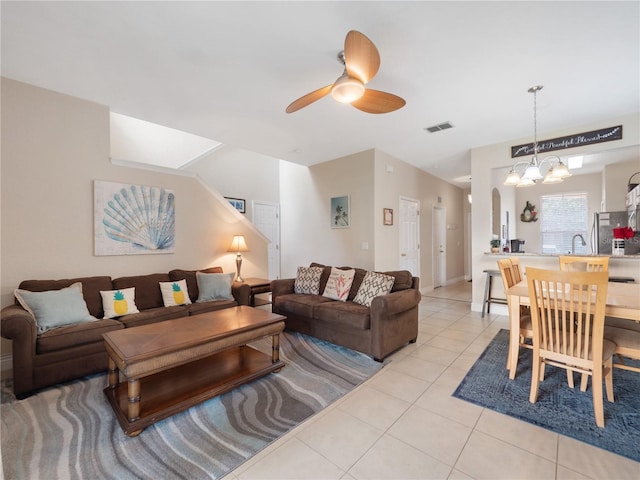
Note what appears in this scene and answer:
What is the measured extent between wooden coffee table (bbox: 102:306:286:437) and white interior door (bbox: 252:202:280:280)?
3615 millimetres

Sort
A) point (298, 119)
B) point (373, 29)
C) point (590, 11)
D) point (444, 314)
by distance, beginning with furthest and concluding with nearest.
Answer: point (444, 314)
point (298, 119)
point (373, 29)
point (590, 11)

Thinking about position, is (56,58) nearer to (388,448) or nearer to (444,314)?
(388,448)

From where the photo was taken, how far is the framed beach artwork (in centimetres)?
509

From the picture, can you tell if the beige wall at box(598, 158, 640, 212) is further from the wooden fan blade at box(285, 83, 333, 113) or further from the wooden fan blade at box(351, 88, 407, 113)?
the wooden fan blade at box(285, 83, 333, 113)

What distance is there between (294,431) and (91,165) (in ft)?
11.6

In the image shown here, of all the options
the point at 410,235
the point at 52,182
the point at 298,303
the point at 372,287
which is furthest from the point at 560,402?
the point at 52,182

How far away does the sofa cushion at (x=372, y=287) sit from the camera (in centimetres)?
304

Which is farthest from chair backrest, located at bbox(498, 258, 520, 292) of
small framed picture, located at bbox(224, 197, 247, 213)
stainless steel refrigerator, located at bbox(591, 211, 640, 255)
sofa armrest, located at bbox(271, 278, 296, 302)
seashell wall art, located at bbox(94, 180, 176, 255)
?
small framed picture, located at bbox(224, 197, 247, 213)

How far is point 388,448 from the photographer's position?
64.0 inches

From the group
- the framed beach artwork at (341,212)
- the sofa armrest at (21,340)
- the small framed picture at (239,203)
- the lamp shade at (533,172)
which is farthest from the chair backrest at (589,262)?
the small framed picture at (239,203)

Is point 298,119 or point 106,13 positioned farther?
point 298,119

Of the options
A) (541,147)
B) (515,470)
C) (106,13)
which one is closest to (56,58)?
(106,13)

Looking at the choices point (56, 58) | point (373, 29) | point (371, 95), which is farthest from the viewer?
point (56, 58)

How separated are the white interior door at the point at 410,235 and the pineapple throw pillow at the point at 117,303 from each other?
171 inches
